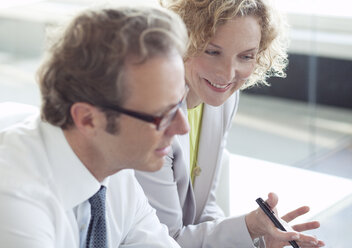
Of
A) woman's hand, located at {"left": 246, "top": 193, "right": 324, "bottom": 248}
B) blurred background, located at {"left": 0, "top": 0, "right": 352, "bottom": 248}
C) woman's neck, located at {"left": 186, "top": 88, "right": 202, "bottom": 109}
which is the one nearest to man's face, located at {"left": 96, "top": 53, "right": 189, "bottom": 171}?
woman's hand, located at {"left": 246, "top": 193, "right": 324, "bottom": 248}

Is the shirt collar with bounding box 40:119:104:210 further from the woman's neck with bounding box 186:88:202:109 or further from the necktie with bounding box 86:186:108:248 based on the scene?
the woman's neck with bounding box 186:88:202:109

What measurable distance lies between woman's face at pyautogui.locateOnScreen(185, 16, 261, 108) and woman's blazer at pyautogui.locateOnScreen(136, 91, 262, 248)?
5.6 inches

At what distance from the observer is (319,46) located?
406cm

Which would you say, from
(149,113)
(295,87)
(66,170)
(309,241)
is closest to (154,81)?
(149,113)

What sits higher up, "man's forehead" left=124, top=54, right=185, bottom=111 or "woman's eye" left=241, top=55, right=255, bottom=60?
"man's forehead" left=124, top=54, right=185, bottom=111

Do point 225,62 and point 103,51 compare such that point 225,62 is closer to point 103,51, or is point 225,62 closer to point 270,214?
point 270,214

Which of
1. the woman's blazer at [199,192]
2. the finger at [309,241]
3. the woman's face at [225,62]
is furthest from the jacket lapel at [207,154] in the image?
the finger at [309,241]

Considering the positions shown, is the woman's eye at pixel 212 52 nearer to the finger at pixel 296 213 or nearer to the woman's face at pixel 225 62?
the woman's face at pixel 225 62

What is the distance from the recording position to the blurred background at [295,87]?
341 centimetres

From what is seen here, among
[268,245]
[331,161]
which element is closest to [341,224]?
[268,245]

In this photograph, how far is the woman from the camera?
1.88 meters

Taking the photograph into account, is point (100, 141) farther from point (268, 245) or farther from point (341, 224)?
point (341, 224)

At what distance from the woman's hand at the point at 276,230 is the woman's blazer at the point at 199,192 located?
0.03 metres

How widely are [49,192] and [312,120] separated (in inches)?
124
